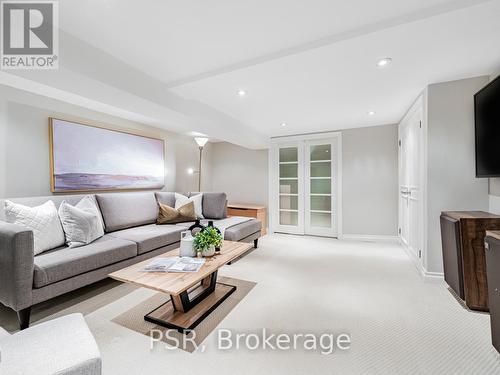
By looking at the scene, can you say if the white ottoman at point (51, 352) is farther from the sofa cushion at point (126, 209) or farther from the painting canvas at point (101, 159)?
the painting canvas at point (101, 159)

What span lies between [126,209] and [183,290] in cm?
218

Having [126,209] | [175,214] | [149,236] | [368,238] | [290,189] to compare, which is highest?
[290,189]

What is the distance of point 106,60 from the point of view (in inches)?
76.0

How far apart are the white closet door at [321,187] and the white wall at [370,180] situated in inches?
8.5

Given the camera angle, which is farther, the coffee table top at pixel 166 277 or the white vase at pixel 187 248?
the white vase at pixel 187 248

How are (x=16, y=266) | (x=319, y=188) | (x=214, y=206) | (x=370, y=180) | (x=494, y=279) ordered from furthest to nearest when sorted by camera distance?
(x=319, y=188), (x=370, y=180), (x=214, y=206), (x=16, y=266), (x=494, y=279)

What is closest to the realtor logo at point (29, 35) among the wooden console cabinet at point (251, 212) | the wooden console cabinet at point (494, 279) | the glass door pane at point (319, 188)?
the wooden console cabinet at point (494, 279)

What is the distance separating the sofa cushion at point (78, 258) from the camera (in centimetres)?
178

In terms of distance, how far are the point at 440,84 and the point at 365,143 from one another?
1924 mm

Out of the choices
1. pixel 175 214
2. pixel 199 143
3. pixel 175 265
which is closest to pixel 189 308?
pixel 175 265

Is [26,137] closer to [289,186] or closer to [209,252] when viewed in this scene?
[209,252]

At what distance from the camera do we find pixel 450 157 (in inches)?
95.7

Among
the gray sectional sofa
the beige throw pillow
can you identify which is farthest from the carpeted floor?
the beige throw pillow

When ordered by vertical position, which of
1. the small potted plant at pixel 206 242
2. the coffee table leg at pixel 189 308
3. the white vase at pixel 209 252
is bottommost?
the coffee table leg at pixel 189 308
